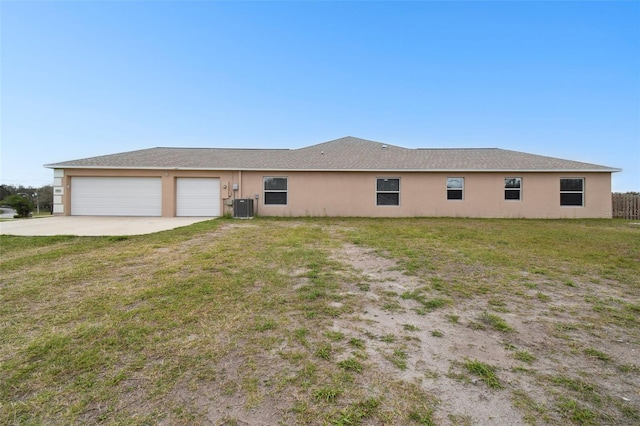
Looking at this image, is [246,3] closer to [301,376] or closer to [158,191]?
[158,191]

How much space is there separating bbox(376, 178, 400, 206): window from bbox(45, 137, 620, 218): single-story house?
52mm

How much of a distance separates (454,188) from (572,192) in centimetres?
585

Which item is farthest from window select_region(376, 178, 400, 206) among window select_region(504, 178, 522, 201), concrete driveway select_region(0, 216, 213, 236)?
concrete driveway select_region(0, 216, 213, 236)

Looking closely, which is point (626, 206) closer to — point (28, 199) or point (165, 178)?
point (165, 178)

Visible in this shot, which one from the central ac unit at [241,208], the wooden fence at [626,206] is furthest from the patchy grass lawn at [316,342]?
the wooden fence at [626,206]

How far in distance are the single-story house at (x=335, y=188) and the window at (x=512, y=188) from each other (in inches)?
1.9

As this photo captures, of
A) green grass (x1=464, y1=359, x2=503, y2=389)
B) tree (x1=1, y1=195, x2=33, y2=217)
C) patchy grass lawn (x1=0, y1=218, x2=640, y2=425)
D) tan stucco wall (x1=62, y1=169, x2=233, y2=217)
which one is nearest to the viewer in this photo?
patchy grass lawn (x1=0, y1=218, x2=640, y2=425)

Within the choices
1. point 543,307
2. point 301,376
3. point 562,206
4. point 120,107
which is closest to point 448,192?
point 562,206

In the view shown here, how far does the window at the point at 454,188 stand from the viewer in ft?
45.9

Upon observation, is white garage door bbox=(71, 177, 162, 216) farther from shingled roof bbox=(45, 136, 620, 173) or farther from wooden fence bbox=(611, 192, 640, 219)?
wooden fence bbox=(611, 192, 640, 219)

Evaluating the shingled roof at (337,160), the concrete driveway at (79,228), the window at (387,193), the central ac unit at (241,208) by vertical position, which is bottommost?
the concrete driveway at (79,228)

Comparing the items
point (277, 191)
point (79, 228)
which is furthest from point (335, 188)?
point (79, 228)

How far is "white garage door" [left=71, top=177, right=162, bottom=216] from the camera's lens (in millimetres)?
13461

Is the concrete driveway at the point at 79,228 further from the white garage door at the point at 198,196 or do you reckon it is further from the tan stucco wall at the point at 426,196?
the tan stucco wall at the point at 426,196
